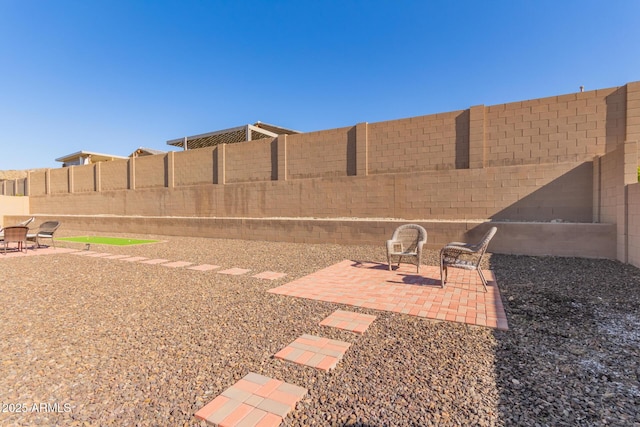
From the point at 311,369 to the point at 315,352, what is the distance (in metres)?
0.28

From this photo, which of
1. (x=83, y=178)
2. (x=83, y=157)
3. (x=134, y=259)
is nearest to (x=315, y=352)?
(x=134, y=259)

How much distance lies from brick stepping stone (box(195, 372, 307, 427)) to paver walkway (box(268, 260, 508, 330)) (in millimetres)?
2010

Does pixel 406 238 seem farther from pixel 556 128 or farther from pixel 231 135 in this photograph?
pixel 231 135

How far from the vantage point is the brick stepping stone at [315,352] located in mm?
2523

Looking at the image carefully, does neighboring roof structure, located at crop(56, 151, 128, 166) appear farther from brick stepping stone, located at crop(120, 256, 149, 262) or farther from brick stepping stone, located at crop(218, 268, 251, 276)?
brick stepping stone, located at crop(218, 268, 251, 276)

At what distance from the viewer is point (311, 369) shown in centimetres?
244

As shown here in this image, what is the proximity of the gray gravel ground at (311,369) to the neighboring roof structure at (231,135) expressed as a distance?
1563 centimetres

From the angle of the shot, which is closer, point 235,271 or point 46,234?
point 235,271

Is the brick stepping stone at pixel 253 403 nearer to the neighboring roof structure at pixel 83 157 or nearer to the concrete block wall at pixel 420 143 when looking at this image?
the concrete block wall at pixel 420 143

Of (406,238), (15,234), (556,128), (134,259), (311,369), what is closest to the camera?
(311,369)

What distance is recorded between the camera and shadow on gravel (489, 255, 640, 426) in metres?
1.94

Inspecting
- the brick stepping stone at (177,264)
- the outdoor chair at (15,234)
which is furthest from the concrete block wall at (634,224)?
the outdoor chair at (15,234)

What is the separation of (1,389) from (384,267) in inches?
228

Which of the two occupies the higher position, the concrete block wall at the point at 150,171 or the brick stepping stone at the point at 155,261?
the concrete block wall at the point at 150,171
